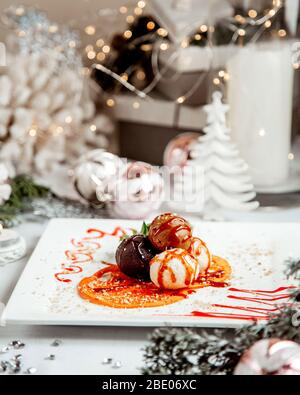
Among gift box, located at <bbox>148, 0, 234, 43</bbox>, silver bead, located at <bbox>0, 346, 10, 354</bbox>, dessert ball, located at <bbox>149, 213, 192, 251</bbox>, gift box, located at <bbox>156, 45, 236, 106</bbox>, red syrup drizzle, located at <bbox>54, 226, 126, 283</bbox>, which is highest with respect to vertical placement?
gift box, located at <bbox>148, 0, 234, 43</bbox>

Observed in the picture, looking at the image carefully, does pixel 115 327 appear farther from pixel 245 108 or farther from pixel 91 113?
pixel 91 113

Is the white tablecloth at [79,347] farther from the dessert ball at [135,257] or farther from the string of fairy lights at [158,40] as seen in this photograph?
the string of fairy lights at [158,40]

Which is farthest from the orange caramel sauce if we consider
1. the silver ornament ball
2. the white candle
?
the white candle

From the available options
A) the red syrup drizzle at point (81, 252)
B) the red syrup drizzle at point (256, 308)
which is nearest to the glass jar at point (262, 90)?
the red syrup drizzle at point (81, 252)

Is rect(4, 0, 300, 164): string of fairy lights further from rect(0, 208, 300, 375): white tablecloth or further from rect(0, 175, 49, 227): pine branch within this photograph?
rect(0, 208, 300, 375): white tablecloth

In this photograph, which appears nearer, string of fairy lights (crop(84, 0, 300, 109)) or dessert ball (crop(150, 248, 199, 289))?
dessert ball (crop(150, 248, 199, 289))

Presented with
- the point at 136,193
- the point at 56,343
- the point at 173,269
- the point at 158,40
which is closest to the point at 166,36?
the point at 158,40
